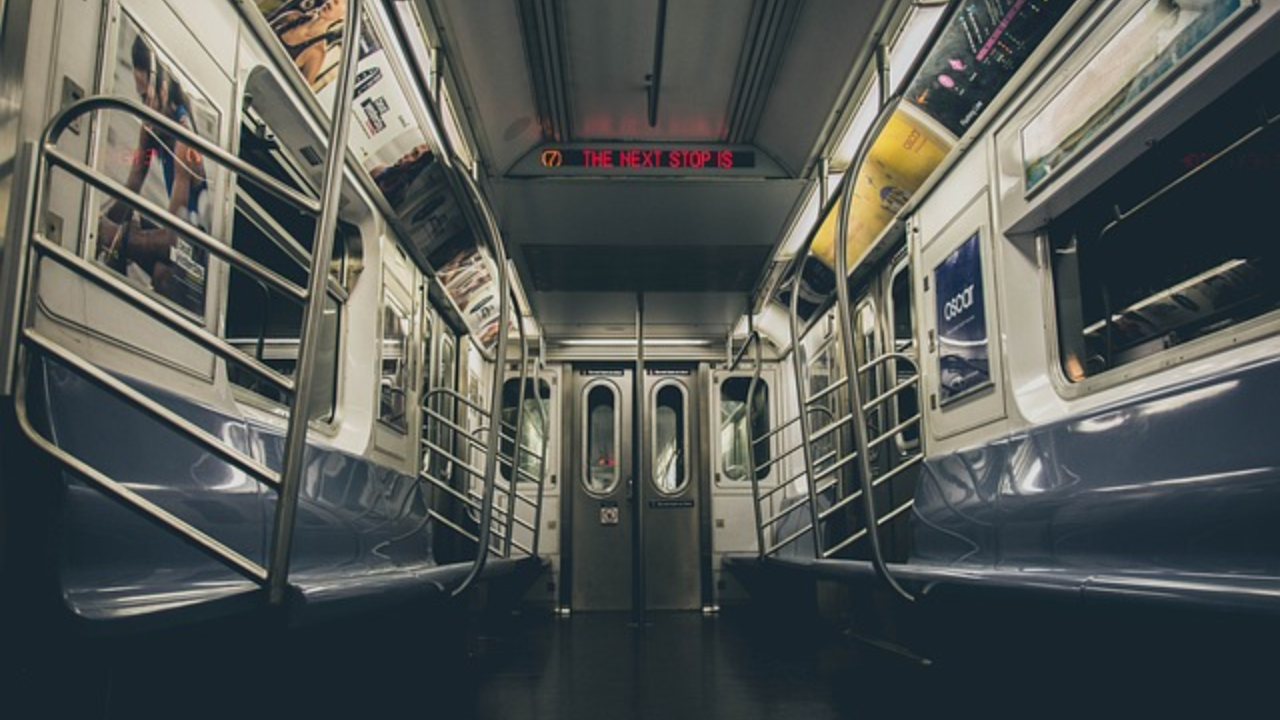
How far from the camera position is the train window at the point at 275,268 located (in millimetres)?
3201

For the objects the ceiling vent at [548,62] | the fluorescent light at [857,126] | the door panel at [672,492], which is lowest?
the door panel at [672,492]

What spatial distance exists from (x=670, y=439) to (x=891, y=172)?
388 centimetres

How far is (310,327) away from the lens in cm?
146

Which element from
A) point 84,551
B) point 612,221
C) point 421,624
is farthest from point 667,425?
point 84,551

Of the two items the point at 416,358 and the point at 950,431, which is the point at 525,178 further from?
the point at 950,431

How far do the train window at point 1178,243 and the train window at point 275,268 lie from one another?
2.36m

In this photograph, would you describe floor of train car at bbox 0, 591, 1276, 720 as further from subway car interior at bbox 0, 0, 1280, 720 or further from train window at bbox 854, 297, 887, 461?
train window at bbox 854, 297, 887, 461

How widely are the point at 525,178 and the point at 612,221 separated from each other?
0.69 m

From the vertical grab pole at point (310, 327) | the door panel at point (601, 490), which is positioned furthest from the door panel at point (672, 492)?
the vertical grab pole at point (310, 327)

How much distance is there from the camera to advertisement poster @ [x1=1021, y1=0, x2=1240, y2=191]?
2.10m

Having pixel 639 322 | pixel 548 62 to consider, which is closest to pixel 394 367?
pixel 548 62

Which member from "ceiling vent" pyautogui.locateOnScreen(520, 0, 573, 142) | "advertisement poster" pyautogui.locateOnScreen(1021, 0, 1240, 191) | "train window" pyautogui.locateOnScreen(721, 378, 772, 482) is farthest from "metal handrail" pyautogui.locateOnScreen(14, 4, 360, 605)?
"train window" pyautogui.locateOnScreen(721, 378, 772, 482)

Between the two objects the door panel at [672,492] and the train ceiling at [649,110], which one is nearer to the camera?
the train ceiling at [649,110]

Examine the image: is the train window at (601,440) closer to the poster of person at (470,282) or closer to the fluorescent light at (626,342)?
the fluorescent light at (626,342)
